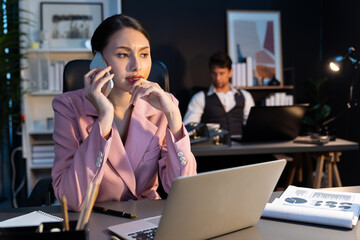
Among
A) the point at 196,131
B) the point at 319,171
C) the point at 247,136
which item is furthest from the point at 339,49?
the point at 196,131

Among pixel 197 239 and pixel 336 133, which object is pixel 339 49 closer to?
pixel 336 133

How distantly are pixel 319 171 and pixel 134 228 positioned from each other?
226 cm

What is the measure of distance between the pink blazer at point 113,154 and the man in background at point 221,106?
2.46m

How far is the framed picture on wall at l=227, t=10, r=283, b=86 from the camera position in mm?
4531

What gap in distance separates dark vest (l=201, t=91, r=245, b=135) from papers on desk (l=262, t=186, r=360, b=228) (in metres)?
2.75

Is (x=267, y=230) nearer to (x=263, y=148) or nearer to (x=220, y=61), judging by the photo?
(x=263, y=148)

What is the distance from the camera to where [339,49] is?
14.1ft

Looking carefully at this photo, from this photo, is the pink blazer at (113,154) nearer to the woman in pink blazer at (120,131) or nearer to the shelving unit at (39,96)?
the woman in pink blazer at (120,131)

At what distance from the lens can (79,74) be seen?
72.4 inches

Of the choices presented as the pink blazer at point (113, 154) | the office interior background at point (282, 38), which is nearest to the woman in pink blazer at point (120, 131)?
the pink blazer at point (113, 154)

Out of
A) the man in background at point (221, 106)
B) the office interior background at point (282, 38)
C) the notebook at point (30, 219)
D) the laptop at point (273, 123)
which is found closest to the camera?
the notebook at point (30, 219)

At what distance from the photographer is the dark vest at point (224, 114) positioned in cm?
404

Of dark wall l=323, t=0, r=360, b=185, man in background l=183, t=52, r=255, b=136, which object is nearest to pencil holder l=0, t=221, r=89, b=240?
man in background l=183, t=52, r=255, b=136


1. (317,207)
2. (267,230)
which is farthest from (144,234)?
(317,207)
